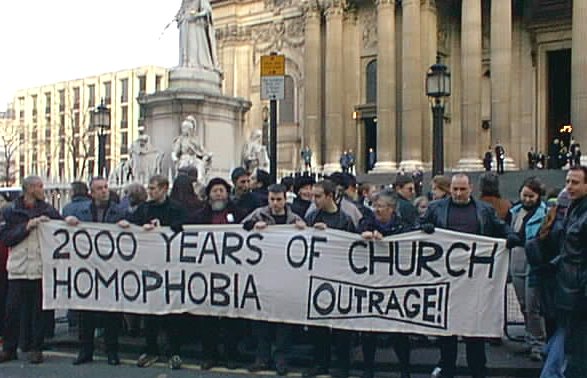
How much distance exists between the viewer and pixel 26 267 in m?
8.89

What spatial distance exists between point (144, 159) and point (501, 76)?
23.7m

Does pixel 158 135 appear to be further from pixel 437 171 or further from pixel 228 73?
pixel 228 73

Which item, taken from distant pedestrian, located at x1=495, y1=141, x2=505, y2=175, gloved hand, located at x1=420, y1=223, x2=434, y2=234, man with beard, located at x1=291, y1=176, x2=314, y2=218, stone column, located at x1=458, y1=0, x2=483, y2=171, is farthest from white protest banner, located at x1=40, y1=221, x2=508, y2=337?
stone column, located at x1=458, y1=0, x2=483, y2=171

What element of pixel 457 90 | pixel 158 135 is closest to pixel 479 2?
pixel 457 90

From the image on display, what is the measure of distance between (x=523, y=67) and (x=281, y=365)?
38.8m

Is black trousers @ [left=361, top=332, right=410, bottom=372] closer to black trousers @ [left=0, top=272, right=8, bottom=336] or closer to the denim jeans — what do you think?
the denim jeans

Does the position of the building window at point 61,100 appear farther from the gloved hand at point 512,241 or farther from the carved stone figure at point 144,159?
the gloved hand at point 512,241

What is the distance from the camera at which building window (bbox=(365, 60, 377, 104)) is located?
4572cm

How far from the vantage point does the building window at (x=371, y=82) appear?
45.7 m

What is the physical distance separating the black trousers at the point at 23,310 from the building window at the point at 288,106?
140 ft

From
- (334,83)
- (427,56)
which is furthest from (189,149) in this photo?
(334,83)

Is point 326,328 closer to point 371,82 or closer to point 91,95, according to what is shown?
point 371,82

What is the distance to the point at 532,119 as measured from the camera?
141 feet

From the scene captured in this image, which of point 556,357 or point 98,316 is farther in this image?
point 98,316
